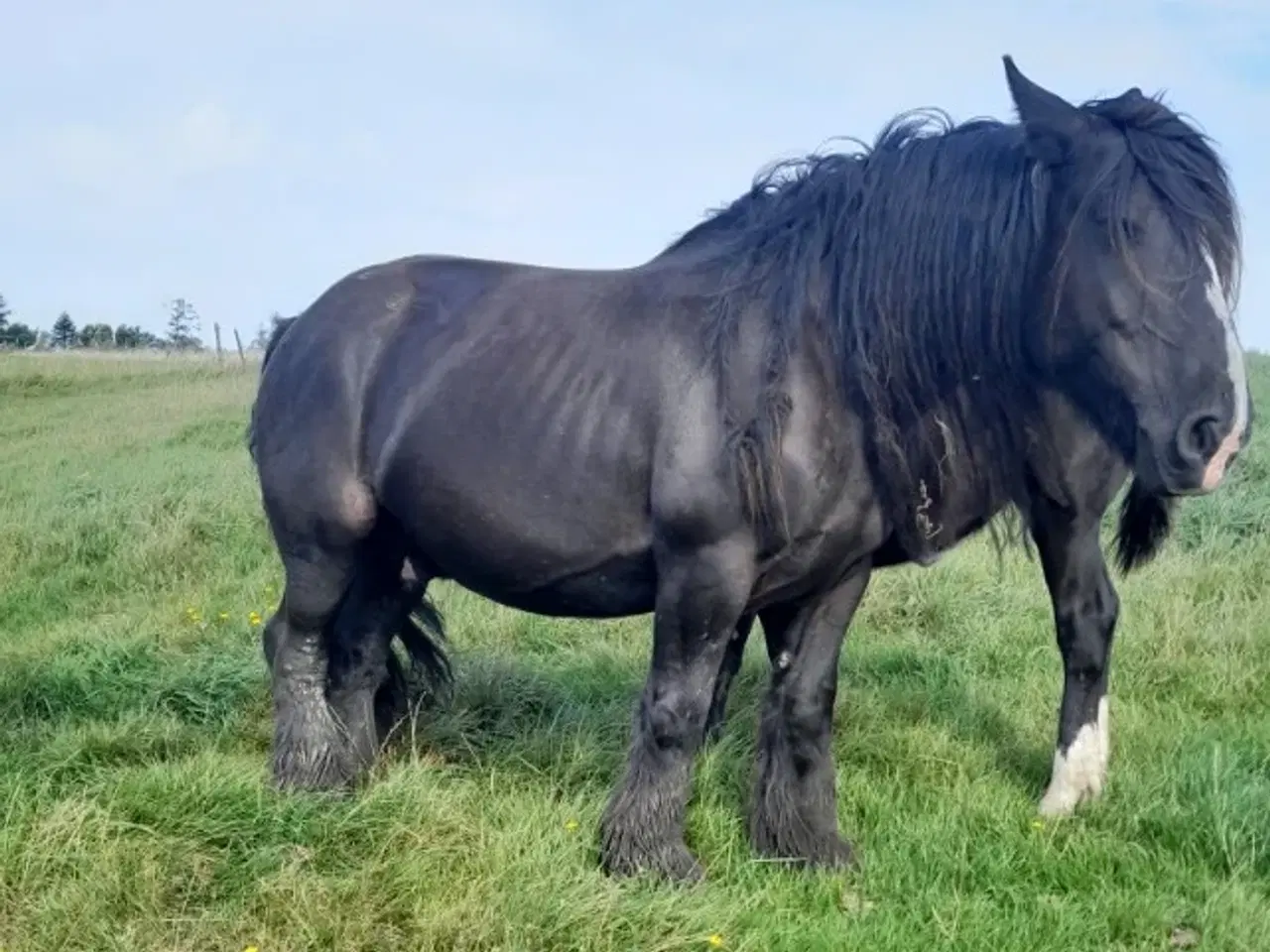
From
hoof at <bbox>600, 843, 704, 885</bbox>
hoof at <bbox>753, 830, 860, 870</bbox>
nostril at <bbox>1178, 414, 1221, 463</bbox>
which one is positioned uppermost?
nostril at <bbox>1178, 414, 1221, 463</bbox>

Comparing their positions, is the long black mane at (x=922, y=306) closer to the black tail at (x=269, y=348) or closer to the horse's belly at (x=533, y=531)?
the horse's belly at (x=533, y=531)

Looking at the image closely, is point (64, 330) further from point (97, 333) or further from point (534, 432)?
point (534, 432)

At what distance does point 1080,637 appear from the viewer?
14.6 feet

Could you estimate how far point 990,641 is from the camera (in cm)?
612

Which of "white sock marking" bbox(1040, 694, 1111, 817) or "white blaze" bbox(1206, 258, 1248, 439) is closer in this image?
"white blaze" bbox(1206, 258, 1248, 439)

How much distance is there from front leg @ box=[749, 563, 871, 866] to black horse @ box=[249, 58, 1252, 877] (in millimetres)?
11

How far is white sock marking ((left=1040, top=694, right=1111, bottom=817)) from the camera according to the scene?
14.1 feet

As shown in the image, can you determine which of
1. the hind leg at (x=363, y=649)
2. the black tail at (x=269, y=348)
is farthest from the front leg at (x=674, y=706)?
the black tail at (x=269, y=348)

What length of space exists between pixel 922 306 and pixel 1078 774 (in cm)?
178

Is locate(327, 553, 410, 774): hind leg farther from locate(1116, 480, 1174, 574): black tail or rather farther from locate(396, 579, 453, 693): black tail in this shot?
locate(1116, 480, 1174, 574): black tail

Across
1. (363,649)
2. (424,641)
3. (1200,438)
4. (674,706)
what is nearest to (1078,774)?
(674,706)

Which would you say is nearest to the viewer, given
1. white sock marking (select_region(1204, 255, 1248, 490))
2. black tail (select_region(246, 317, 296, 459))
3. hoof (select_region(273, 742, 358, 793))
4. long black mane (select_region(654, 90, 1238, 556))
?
white sock marking (select_region(1204, 255, 1248, 490))

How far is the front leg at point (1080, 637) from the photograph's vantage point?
437 cm

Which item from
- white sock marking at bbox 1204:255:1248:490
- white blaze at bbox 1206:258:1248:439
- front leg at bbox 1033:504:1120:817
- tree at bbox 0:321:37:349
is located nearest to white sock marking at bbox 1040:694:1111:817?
front leg at bbox 1033:504:1120:817
